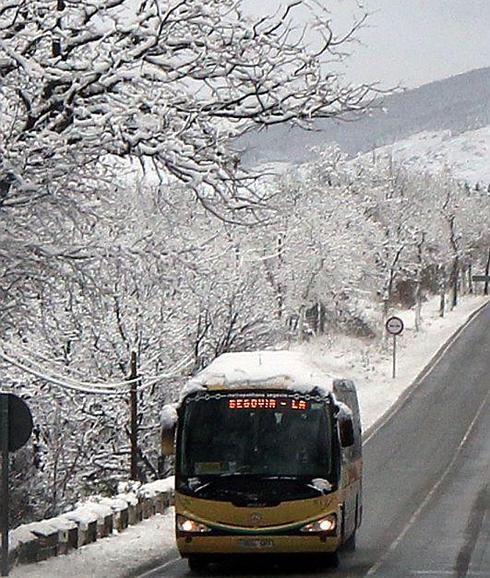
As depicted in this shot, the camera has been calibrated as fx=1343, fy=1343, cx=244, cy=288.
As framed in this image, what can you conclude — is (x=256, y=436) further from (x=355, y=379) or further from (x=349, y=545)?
(x=355, y=379)

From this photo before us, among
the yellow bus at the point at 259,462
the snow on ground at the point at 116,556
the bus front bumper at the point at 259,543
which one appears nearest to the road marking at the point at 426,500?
the bus front bumper at the point at 259,543

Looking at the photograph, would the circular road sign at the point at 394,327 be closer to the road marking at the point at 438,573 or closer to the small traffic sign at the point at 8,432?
the road marking at the point at 438,573

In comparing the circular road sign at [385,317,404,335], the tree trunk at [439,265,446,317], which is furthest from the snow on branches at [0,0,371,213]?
the tree trunk at [439,265,446,317]

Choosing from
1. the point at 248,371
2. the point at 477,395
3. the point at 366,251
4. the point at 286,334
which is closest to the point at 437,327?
the point at 366,251

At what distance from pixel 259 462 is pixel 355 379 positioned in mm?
44278

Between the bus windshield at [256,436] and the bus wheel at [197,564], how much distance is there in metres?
1.41

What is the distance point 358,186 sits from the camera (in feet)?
328

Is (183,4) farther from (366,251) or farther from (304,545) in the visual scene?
(366,251)

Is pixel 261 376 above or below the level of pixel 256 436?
above

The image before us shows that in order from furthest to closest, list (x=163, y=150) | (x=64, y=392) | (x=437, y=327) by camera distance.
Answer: (x=437, y=327), (x=64, y=392), (x=163, y=150)

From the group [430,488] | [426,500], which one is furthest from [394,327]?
[426,500]

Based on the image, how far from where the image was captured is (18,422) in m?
16.2

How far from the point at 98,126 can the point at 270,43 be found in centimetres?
215

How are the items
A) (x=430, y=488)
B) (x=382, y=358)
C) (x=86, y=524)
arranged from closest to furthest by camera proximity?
(x=86, y=524)
(x=430, y=488)
(x=382, y=358)
